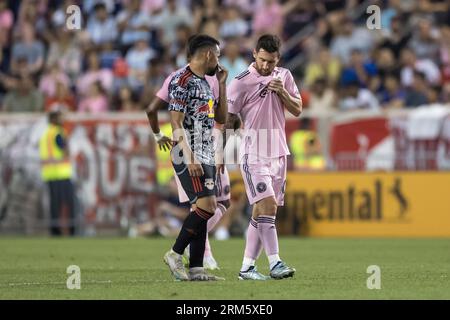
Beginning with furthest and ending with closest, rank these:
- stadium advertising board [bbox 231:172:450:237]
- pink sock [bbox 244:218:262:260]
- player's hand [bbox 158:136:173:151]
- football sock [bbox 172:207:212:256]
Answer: stadium advertising board [bbox 231:172:450:237]
pink sock [bbox 244:218:262:260]
player's hand [bbox 158:136:173:151]
football sock [bbox 172:207:212:256]

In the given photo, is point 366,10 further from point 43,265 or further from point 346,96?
point 43,265

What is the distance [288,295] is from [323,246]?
31.3ft

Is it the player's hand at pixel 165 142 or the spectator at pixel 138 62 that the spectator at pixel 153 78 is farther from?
the player's hand at pixel 165 142

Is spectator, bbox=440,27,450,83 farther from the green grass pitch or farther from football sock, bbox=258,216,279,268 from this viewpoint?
football sock, bbox=258,216,279,268

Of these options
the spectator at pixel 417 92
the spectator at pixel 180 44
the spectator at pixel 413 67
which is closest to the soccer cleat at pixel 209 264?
the spectator at pixel 417 92

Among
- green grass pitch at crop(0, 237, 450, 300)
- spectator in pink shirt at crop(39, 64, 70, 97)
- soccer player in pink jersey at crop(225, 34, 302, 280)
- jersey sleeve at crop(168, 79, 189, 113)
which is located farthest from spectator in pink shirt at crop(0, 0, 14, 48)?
jersey sleeve at crop(168, 79, 189, 113)

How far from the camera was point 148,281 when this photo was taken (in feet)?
43.2

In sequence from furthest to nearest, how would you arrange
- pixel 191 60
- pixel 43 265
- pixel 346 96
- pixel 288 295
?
pixel 346 96 < pixel 43 265 < pixel 191 60 < pixel 288 295

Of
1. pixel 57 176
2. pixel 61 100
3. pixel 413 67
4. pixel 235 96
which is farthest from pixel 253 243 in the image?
pixel 61 100

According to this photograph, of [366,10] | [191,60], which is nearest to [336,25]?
[366,10]

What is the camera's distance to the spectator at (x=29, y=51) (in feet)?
95.7

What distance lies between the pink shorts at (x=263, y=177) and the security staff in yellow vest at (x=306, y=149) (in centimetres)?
1075

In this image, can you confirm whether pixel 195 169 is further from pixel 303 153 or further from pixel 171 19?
pixel 171 19

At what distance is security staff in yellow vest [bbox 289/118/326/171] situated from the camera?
24625mm
